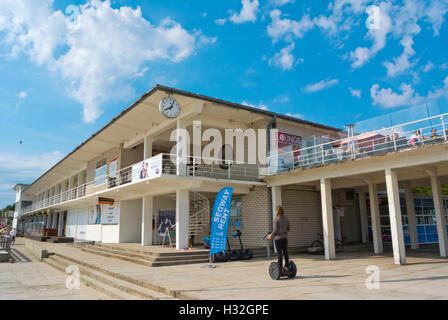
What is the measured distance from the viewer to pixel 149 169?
41.4 feet

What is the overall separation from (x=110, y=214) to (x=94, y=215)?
315 centimetres

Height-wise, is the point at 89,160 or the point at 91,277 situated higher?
the point at 89,160

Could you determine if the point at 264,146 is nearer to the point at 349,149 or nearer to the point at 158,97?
the point at 349,149

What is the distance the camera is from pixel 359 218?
58.9ft

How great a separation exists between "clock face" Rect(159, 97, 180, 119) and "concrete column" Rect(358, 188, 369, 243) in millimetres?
10762

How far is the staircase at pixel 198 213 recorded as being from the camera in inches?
526

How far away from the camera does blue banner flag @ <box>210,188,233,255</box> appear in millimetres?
10383

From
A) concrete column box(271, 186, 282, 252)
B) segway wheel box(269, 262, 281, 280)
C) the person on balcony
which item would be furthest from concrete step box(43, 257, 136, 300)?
Answer: the person on balcony

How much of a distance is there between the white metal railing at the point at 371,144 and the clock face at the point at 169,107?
15.8 ft

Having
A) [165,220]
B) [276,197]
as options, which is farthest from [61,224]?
[276,197]

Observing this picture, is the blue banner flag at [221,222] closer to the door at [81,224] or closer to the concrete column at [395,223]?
the concrete column at [395,223]

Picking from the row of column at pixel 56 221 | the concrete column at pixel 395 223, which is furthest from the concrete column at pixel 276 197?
the row of column at pixel 56 221

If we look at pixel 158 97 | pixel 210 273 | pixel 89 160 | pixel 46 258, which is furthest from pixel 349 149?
pixel 89 160
